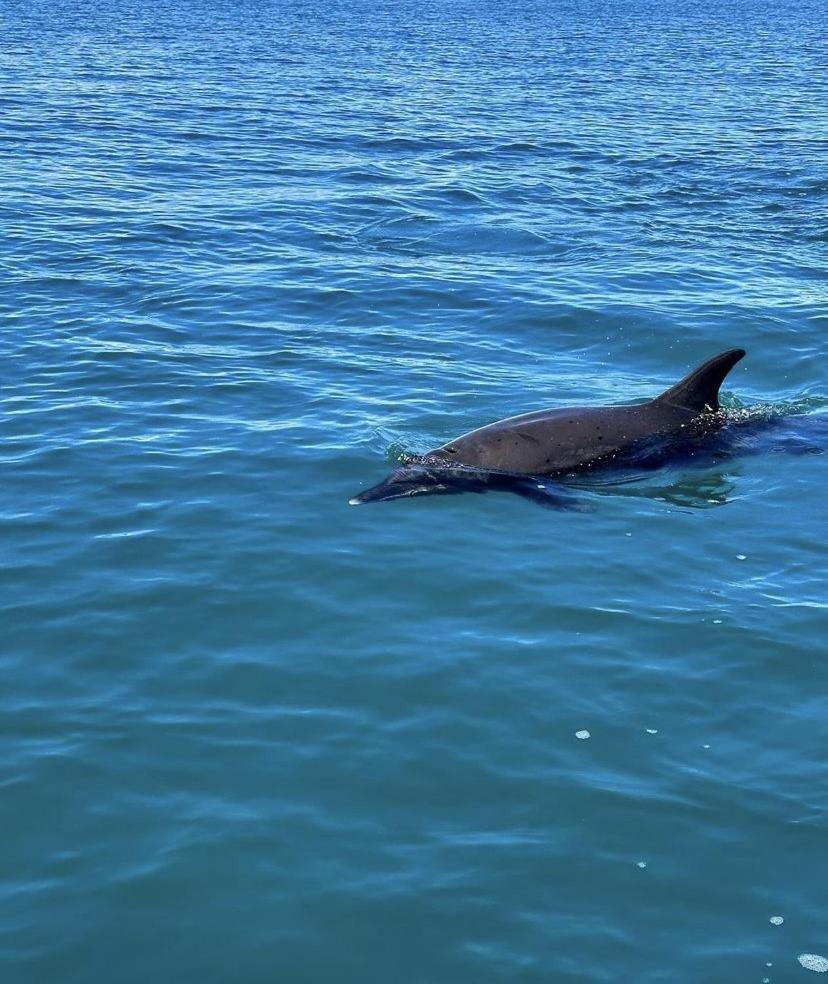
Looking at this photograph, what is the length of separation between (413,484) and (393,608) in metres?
2.41

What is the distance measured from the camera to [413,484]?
13.2 meters

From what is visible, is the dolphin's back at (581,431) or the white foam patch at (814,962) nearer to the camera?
the white foam patch at (814,962)

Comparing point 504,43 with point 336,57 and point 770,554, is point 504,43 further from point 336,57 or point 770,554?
point 770,554

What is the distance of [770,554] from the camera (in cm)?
1210

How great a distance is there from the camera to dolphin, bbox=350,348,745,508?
1327cm

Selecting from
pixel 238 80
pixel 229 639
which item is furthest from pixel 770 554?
pixel 238 80

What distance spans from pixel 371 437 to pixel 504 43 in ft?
163

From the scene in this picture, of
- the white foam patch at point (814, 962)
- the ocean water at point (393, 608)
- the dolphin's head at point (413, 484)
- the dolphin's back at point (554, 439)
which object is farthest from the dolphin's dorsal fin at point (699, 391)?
the white foam patch at point (814, 962)

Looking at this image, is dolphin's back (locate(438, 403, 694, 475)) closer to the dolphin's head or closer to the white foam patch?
the dolphin's head

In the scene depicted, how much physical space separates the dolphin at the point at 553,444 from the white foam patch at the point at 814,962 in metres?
6.14

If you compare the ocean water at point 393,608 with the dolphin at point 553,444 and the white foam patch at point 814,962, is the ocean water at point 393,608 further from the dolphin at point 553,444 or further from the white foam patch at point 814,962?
the dolphin at point 553,444

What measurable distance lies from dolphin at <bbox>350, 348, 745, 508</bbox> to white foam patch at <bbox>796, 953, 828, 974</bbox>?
6.14 m

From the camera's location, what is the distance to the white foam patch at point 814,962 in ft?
23.6

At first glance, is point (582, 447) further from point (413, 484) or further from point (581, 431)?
point (413, 484)
